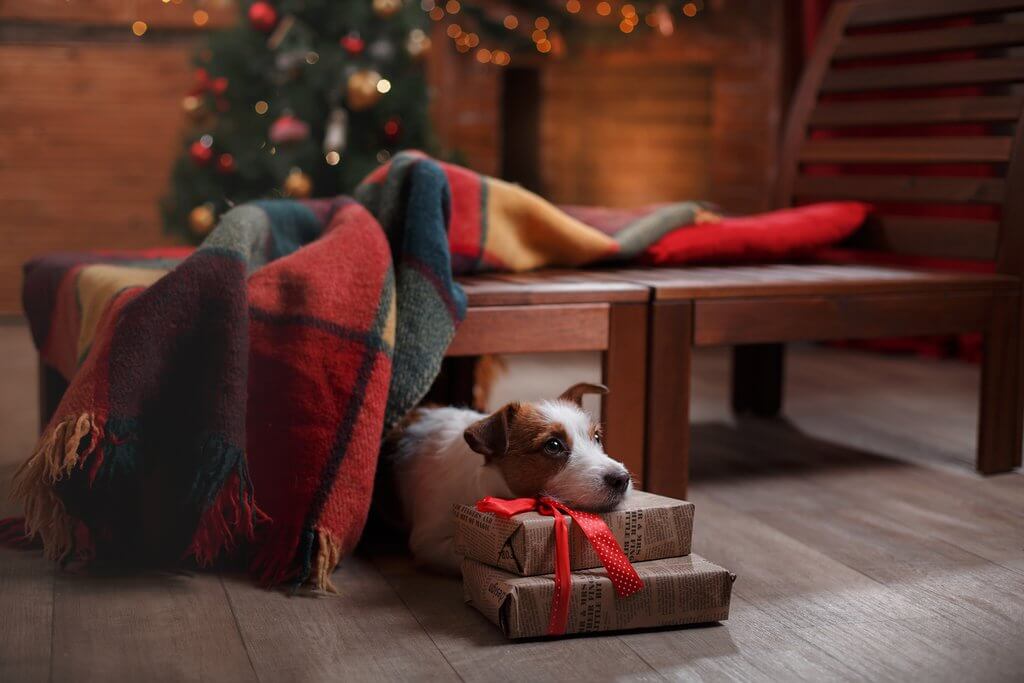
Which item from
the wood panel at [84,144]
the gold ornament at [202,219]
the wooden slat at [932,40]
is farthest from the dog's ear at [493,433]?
the wood panel at [84,144]

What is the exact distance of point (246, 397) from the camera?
155 cm

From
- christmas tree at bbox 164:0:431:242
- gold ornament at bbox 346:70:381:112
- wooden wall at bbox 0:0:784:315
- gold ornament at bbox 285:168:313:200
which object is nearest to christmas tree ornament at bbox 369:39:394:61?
christmas tree at bbox 164:0:431:242

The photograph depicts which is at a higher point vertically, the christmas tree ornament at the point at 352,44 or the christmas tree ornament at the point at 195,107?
the christmas tree ornament at the point at 352,44

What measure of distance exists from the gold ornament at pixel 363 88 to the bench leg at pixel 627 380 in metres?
1.82

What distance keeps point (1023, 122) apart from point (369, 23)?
202 centimetres

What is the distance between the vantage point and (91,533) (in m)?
1.52

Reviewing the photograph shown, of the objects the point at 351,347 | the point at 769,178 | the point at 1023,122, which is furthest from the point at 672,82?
the point at 351,347

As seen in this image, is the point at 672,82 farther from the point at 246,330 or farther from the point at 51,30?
the point at 246,330

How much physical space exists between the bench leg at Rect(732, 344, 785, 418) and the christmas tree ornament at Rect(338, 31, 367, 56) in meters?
1.51

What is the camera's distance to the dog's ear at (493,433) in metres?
1.47

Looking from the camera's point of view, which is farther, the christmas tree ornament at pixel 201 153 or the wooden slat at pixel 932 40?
the christmas tree ornament at pixel 201 153

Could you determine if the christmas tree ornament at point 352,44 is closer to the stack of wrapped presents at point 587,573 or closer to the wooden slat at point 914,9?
the wooden slat at point 914,9

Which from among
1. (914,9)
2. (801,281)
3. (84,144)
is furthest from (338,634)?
(84,144)

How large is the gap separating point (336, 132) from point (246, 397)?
2092 millimetres
